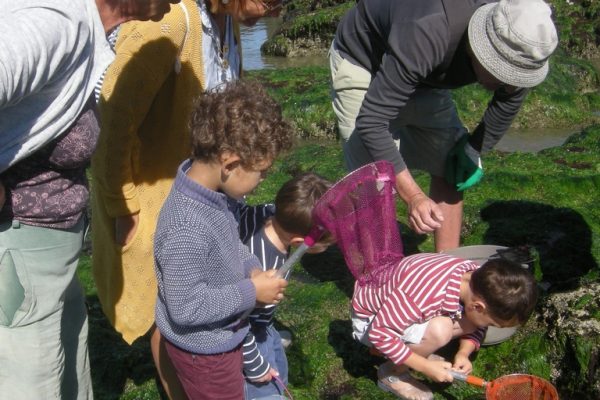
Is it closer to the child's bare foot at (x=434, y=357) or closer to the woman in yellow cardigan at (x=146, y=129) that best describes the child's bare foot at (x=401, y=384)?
the child's bare foot at (x=434, y=357)

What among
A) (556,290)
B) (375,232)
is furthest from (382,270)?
(556,290)

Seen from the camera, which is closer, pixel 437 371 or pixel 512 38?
pixel 512 38

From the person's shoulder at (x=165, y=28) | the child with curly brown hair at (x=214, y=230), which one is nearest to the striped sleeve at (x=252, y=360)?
the child with curly brown hair at (x=214, y=230)

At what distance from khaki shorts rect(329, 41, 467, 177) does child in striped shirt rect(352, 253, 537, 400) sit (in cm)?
68

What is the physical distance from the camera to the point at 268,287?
2.47 m

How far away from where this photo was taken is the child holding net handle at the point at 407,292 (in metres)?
2.83


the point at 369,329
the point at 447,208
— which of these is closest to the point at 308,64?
the point at 447,208

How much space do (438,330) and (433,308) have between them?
0.10m

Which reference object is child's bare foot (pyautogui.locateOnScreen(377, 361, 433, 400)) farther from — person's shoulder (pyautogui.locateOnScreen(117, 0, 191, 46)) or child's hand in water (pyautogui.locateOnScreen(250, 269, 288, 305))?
person's shoulder (pyautogui.locateOnScreen(117, 0, 191, 46))

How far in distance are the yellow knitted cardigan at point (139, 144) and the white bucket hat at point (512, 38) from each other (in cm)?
114

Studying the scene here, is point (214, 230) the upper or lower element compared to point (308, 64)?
upper

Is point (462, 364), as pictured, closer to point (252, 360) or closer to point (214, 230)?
point (252, 360)

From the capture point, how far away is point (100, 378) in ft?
11.6

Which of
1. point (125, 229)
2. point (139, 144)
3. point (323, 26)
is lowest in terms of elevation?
point (323, 26)
